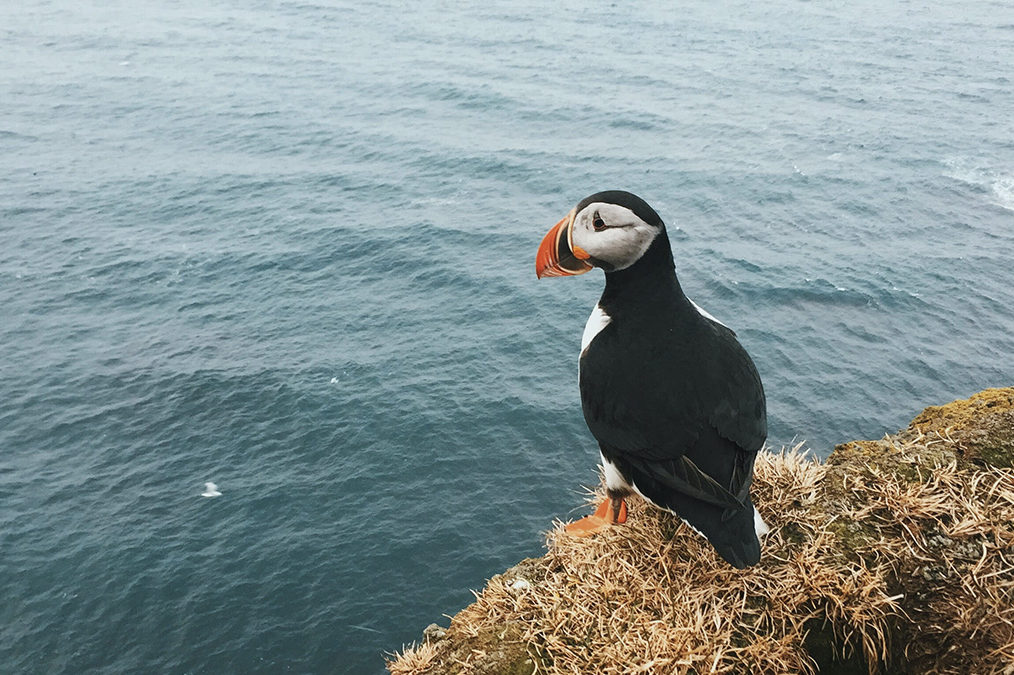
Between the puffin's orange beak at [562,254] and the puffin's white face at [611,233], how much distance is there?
4cm

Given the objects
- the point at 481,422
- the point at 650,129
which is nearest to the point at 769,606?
the point at 481,422

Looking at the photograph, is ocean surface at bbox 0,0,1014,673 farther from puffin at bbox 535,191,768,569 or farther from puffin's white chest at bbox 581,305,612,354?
puffin at bbox 535,191,768,569

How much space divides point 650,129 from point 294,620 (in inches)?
2208

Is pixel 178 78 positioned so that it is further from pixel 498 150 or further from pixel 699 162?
pixel 699 162

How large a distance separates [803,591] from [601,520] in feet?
6.13

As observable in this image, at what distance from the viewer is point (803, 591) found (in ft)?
17.3

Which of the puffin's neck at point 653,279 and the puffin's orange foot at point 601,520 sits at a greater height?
the puffin's neck at point 653,279

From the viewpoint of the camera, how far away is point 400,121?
7350 centimetres

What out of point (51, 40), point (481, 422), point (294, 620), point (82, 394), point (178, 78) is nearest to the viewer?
point (294, 620)

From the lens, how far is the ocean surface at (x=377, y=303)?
28156 millimetres

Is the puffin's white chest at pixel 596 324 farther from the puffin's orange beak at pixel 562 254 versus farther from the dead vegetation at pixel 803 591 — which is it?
the dead vegetation at pixel 803 591

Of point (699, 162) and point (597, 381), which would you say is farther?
point (699, 162)

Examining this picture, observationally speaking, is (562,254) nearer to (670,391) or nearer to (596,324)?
(596,324)

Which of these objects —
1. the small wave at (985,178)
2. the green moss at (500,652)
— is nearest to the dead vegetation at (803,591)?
the green moss at (500,652)
